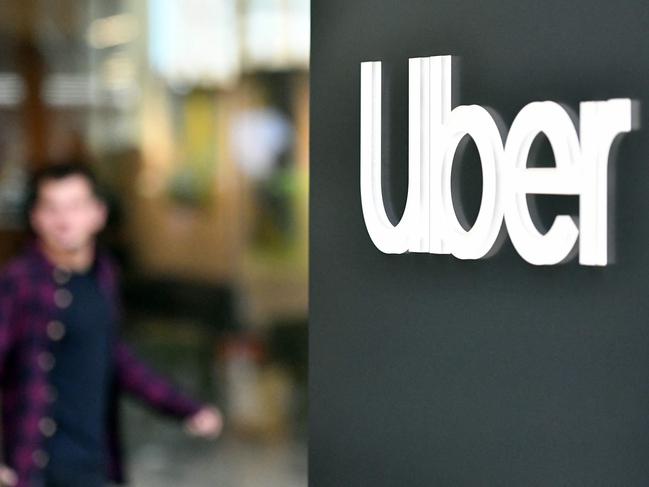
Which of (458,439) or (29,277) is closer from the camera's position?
(458,439)

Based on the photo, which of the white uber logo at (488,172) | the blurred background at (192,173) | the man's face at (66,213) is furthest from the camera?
the blurred background at (192,173)

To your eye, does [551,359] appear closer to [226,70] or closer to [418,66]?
[418,66]

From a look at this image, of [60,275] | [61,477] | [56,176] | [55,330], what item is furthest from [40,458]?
[56,176]

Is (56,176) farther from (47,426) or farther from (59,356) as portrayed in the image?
(47,426)

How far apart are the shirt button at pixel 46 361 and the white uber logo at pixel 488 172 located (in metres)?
1.65

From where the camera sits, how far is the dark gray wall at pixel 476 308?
2.15 meters

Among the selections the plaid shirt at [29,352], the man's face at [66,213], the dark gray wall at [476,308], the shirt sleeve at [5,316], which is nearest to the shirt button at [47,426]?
the plaid shirt at [29,352]

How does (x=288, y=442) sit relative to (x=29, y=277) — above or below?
below

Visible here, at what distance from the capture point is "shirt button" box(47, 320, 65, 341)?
12.7ft

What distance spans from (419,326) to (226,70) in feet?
15.0

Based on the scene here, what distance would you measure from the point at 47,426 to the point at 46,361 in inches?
7.8

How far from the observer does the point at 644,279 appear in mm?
2113

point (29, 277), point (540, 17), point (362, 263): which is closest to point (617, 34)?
point (540, 17)

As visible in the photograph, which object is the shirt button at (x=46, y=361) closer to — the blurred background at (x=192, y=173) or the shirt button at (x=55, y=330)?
the shirt button at (x=55, y=330)
